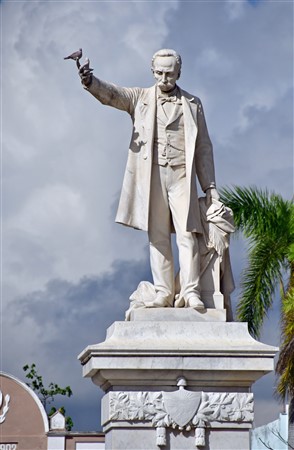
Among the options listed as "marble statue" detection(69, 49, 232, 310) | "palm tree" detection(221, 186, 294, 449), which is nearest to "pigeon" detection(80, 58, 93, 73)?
"marble statue" detection(69, 49, 232, 310)

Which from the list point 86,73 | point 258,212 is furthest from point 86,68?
point 258,212

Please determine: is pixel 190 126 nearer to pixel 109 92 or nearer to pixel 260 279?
pixel 109 92

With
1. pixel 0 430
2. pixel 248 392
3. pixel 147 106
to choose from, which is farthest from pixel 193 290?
pixel 0 430

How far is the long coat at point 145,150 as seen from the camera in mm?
12109

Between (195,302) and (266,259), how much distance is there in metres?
14.5

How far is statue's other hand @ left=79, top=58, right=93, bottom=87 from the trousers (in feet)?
3.31

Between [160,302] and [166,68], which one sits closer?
[160,302]

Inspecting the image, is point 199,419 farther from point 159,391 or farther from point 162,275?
point 162,275

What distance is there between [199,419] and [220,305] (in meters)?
1.13

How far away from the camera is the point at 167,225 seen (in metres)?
12.2

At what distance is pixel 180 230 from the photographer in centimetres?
1209

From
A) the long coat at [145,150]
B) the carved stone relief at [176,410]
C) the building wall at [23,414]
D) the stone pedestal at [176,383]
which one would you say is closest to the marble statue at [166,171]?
the long coat at [145,150]

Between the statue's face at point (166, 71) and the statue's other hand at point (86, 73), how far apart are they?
719mm

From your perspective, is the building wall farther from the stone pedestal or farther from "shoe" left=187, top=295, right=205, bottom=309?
the stone pedestal
